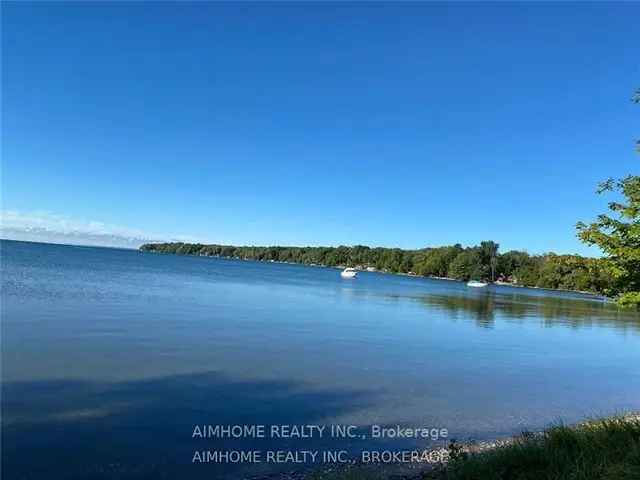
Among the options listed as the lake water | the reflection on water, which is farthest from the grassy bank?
the reflection on water

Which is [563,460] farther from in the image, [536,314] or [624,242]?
[536,314]

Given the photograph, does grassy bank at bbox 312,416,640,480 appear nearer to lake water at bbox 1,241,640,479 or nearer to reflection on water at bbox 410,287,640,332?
lake water at bbox 1,241,640,479

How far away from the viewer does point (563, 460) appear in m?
6.38

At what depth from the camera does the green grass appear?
581 cm

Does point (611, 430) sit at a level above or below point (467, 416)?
above

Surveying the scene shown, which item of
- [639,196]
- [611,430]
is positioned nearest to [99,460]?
[611,430]

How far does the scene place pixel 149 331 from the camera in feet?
68.1

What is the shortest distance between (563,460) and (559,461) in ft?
0.24

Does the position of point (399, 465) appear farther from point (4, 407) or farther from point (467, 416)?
point (4, 407)

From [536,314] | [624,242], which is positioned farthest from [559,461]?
[536,314]

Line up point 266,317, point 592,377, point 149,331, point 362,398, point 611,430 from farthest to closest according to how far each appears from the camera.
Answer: point 266,317, point 149,331, point 592,377, point 362,398, point 611,430

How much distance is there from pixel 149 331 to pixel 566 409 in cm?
1597

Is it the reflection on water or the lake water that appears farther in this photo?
the reflection on water

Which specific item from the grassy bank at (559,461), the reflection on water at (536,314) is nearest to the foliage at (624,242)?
the grassy bank at (559,461)
